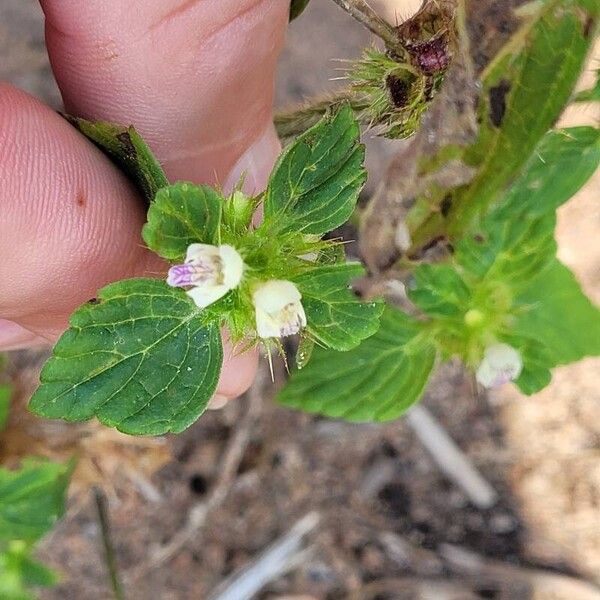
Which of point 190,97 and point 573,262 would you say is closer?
point 190,97

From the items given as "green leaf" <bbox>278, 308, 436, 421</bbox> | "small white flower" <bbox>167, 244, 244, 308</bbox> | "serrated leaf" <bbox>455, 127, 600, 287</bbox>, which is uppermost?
"small white flower" <bbox>167, 244, 244, 308</bbox>

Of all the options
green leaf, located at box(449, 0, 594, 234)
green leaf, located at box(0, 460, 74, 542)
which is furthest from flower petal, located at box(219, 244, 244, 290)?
green leaf, located at box(0, 460, 74, 542)

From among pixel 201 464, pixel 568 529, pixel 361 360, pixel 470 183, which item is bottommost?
pixel 568 529

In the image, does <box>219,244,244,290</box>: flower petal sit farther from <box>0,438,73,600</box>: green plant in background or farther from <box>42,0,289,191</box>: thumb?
<box>0,438,73,600</box>: green plant in background

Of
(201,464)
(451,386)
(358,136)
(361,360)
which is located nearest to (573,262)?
(451,386)

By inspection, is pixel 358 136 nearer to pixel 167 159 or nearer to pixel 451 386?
pixel 167 159

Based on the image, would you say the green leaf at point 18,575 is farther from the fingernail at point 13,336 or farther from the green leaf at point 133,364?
the green leaf at point 133,364
